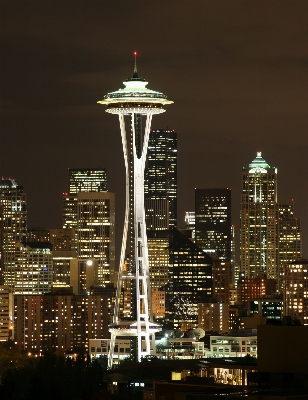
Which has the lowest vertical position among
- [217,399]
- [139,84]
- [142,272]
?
[217,399]

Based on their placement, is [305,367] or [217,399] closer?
[217,399]

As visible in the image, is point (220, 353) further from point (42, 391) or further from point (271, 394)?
point (271, 394)

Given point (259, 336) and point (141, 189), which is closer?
point (259, 336)

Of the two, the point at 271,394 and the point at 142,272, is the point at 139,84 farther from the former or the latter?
the point at 271,394

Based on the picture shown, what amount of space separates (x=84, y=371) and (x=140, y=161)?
43.8 metres

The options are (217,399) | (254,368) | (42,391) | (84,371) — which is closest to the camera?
(217,399)

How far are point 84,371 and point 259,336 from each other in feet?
201

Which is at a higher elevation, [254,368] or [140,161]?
[140,161]

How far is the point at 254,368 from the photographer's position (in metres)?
78.1

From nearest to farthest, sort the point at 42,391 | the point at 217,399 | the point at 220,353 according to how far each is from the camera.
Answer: the point at 217,399 → the point at 42,391 → the point at 220,353

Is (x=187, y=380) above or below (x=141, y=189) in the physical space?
below

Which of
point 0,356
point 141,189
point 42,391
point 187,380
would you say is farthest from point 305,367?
point 0,356

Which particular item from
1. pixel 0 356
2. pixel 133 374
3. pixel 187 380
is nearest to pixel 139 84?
pixel 0 356

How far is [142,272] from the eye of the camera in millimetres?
184000
